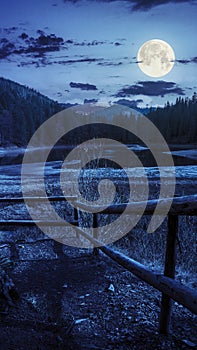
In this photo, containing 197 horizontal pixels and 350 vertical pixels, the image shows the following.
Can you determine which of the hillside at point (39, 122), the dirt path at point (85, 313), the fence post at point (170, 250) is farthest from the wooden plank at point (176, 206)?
the hillside at point (39, 122)

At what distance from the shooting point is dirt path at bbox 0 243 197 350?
11.0 ft

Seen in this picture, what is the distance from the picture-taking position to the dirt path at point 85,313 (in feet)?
11.0

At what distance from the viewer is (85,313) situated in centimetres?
407

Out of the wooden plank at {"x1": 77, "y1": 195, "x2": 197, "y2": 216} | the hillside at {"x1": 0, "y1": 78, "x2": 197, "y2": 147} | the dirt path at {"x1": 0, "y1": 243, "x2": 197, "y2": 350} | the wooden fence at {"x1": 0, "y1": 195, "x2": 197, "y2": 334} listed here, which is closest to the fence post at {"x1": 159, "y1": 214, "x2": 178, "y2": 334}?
the wooden fence at {"x1": 0, "y1": 195, "x2": 197, "y2": 334}

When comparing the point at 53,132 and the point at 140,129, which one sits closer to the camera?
the point at 53,132

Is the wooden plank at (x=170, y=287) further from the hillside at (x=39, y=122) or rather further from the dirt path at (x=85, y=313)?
the hillside at (x=39, y=122)

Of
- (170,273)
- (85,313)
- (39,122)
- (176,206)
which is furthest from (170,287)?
(39,122)

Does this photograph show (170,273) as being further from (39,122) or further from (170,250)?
(39,122)

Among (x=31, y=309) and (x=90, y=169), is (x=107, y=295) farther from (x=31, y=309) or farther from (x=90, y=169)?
(x=90, y=169)

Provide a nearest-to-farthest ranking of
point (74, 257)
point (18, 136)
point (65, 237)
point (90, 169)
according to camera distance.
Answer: point (74, 257) < point (65, 237) < point (90, 169) < point (18, 136)

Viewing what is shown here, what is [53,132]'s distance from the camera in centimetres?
11169

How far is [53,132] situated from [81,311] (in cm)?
11009

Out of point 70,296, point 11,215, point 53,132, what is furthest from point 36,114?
point 70,296

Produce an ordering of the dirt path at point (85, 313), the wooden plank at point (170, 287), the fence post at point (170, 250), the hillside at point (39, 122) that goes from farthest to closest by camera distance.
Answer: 1. the hillside at point (39, 122)
2. the dirt path at point (85, 313)
3. the fence post at point (170, 250)
4. the wooden plank at point (170, 287)
